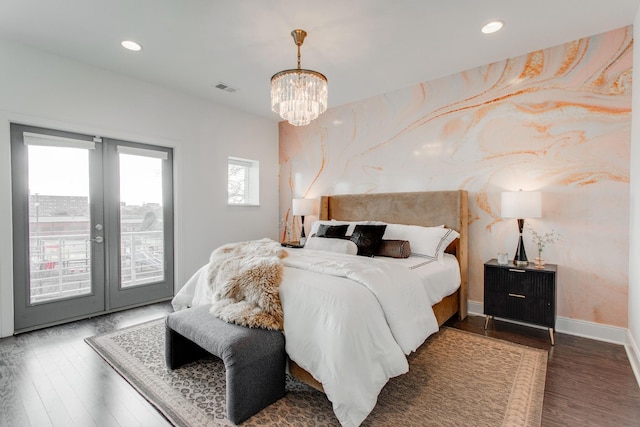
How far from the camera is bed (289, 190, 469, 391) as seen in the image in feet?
10.8

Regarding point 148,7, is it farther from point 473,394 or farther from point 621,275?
point 621,275

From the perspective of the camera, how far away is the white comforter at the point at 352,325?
63.5 inches

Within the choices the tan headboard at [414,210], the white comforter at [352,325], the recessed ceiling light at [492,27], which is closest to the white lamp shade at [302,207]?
the tan headboard at [414,210]

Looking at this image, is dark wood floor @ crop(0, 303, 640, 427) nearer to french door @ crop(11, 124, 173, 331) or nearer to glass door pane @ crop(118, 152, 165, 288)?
french door @ crop(11, 124, 173, 331)

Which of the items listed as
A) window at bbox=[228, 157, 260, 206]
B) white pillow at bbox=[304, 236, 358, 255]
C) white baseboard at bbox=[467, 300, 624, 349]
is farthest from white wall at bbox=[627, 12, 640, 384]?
window at bbox=[228, 157, 260, 206]

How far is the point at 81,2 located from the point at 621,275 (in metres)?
5.02

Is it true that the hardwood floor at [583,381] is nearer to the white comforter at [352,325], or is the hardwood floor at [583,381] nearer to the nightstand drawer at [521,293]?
the nightstand drawer at [521,293]

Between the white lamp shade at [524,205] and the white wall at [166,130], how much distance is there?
12.1ft

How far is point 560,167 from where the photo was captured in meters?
2.95

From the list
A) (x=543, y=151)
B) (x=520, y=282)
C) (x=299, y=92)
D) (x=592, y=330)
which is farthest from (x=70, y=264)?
(x=592, y=330)

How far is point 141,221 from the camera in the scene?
3836mm

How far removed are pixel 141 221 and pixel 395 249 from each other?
314 cm

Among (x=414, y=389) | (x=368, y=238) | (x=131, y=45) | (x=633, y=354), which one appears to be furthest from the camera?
(x=368, y=238)

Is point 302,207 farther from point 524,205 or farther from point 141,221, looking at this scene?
point 524,205
